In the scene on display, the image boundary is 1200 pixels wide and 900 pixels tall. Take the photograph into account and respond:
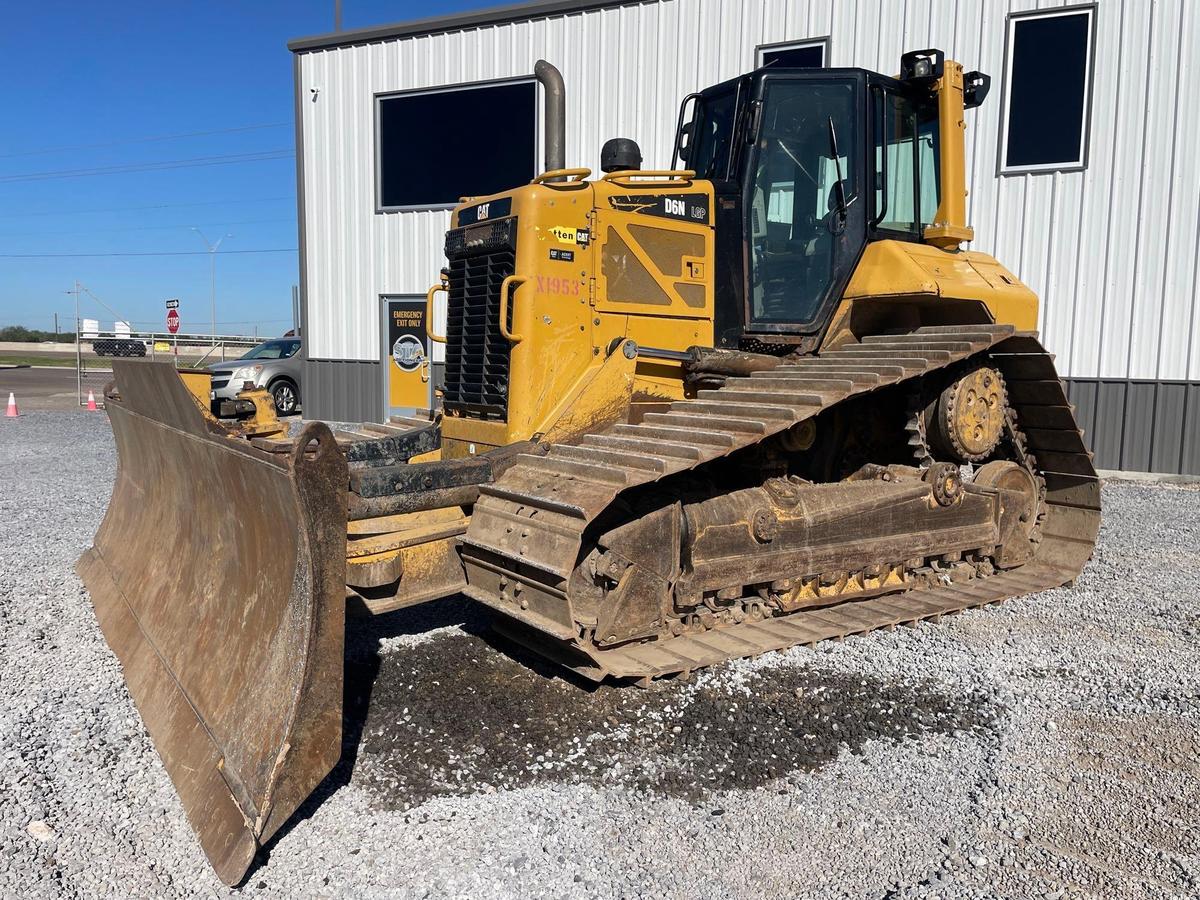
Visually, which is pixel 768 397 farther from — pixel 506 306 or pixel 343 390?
pixel 343 390

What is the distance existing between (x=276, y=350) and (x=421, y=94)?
690cm

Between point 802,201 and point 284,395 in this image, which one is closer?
point 802,201

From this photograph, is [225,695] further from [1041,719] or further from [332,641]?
[1041,719]

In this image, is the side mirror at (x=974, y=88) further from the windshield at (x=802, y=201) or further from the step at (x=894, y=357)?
the step at (x=894, y=357)

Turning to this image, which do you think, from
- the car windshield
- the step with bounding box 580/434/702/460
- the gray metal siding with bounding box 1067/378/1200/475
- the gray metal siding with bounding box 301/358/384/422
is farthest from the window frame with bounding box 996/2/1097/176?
the car windshield

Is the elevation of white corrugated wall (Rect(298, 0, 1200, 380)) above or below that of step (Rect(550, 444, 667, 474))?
above

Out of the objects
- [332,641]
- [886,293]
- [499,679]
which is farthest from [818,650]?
[332,641]

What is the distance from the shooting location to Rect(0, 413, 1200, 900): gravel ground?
282 cm

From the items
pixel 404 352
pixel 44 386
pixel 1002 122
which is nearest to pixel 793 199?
pixel 1002 122

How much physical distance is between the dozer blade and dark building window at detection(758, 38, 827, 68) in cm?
999

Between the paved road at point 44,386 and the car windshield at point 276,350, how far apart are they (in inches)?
131

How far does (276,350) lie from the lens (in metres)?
18.7

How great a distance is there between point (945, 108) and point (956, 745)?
4.24 m

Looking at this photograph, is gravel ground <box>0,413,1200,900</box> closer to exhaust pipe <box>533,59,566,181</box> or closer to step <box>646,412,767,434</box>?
step <box>646,412,767,434</box>
